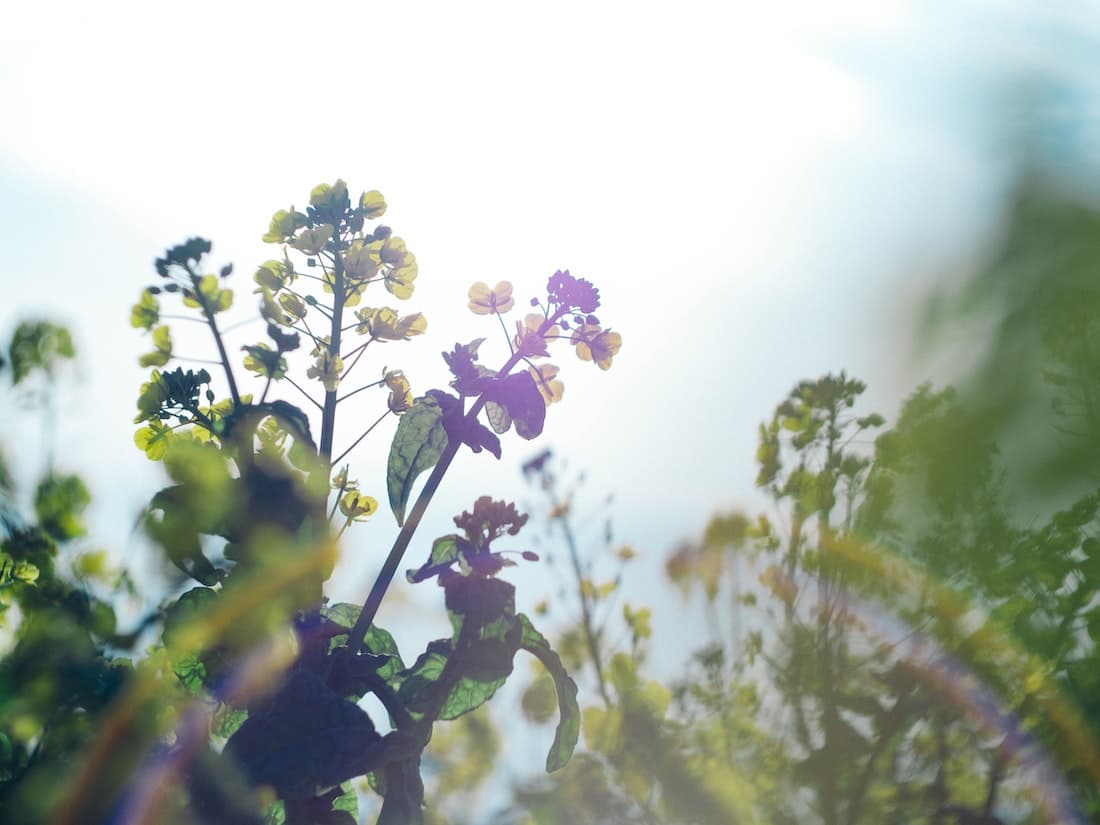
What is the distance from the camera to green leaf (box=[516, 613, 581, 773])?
0.82m

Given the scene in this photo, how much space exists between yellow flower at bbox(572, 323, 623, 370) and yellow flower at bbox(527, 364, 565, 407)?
0.16 feet

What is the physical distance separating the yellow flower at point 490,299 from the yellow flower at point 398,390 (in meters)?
0.10

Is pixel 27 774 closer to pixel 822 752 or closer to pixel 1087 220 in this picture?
pixel 822 752

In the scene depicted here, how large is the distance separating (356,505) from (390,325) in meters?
0.19

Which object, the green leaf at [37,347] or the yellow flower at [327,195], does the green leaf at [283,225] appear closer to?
the yellow flower at [327,195]

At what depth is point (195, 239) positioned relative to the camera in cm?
79

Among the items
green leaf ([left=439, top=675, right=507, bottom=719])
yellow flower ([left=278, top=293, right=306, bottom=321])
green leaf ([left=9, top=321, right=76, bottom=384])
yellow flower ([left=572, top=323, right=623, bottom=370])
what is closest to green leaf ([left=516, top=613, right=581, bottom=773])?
green leaf ([left=439, top=675, right=507, bottom=719])

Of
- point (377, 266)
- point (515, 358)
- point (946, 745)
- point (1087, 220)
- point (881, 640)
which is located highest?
point (1087, 220)

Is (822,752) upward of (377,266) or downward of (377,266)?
downward

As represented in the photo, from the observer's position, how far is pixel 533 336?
2.87 feet

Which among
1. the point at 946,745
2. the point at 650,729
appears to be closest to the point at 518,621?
the point at 650,729

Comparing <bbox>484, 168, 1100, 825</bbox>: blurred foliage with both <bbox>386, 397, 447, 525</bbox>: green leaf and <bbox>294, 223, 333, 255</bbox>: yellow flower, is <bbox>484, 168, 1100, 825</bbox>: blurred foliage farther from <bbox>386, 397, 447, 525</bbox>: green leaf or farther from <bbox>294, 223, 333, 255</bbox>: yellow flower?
<bbox>294, 223, 333, 255</bbox>: yellow flower

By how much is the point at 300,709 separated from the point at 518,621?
19cm

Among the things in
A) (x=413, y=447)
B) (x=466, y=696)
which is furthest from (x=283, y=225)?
(x=466, y=696)
